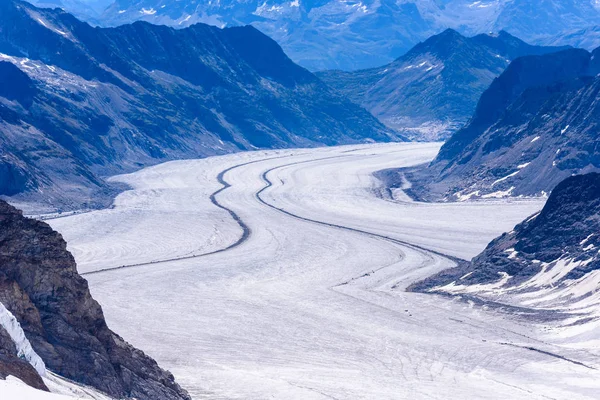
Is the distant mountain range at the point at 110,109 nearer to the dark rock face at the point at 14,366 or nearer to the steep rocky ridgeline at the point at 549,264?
the steep rocky ridgeline at the point at 549,264

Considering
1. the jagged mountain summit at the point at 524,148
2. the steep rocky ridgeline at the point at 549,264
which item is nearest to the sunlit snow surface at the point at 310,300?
the steep rocky ridgeline at the point at 549,264

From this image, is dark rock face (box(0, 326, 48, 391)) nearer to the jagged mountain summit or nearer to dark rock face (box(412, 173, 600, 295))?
dark rock face (box(412, 173, 600, 295))

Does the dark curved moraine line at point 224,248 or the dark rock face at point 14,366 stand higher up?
the dark rock face at point 14,366

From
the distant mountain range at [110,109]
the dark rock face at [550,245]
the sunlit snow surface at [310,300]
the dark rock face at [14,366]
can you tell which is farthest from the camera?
the distant mountain range at [110,109]

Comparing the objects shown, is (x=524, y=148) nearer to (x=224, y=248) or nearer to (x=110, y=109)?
(x=224, y=248)

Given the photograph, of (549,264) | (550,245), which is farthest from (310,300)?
(550,245)

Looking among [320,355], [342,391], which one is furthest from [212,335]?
[342,391]
